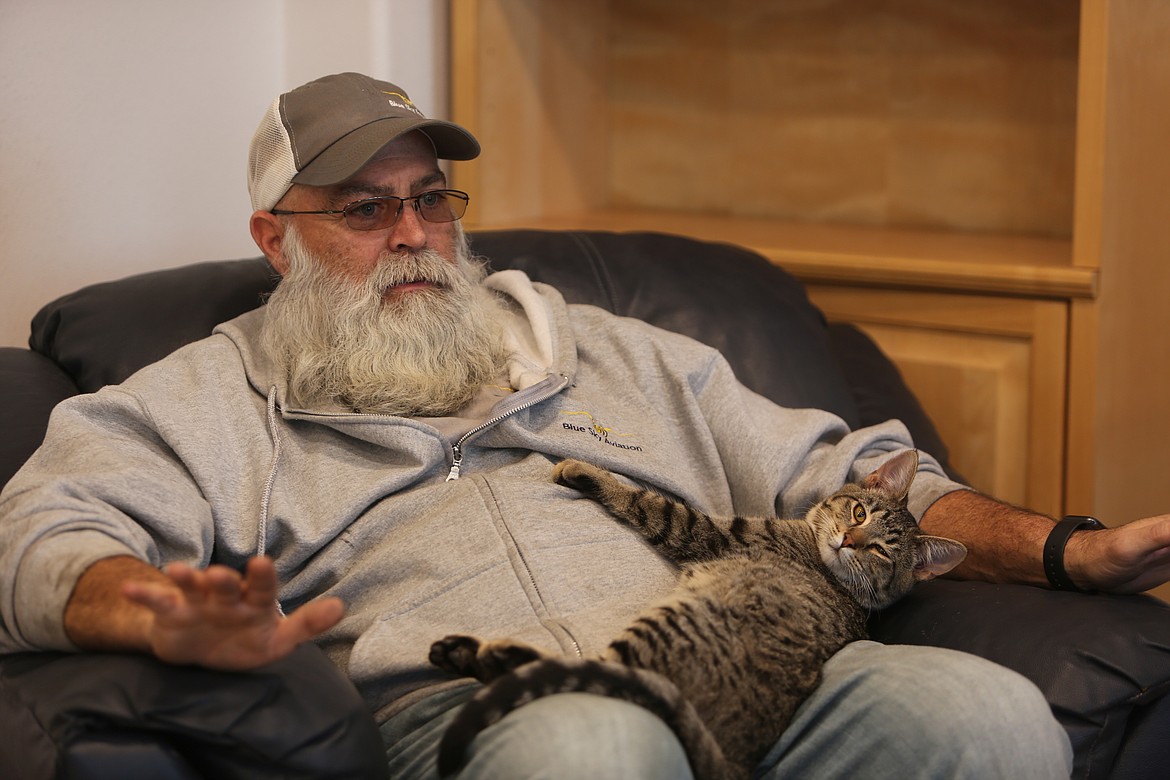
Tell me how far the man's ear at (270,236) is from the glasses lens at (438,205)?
0.24 m

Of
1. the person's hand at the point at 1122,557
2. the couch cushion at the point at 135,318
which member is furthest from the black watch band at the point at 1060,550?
the couch cushion at the point at 135,318

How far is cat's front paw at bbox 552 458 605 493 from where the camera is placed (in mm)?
1674

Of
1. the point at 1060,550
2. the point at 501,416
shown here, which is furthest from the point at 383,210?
the point at 1060,550

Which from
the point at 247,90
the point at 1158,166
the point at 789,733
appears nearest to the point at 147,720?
the point at 789,733

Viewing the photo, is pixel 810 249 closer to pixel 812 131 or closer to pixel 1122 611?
pixel 812 131

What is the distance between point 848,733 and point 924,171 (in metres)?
2.03

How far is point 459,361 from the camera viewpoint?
1.80 metres

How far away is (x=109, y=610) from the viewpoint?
122 centimetres

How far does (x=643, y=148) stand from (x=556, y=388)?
1836mm

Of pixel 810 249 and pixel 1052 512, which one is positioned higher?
pixel 810 249

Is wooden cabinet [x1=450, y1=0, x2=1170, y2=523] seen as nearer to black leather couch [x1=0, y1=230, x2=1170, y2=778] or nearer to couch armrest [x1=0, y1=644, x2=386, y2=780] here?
black leather couch [x1=0, y1=230, x2=1170, y2=778]

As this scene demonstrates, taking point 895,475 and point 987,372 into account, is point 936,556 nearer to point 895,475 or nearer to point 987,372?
point 895,475

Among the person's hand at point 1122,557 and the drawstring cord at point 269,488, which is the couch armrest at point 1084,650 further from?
the drawstring cord at point 269,488

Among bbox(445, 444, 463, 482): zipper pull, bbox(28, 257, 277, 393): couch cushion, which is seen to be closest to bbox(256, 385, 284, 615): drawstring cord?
bbox(445, 444, 463, 482): zipper pull
